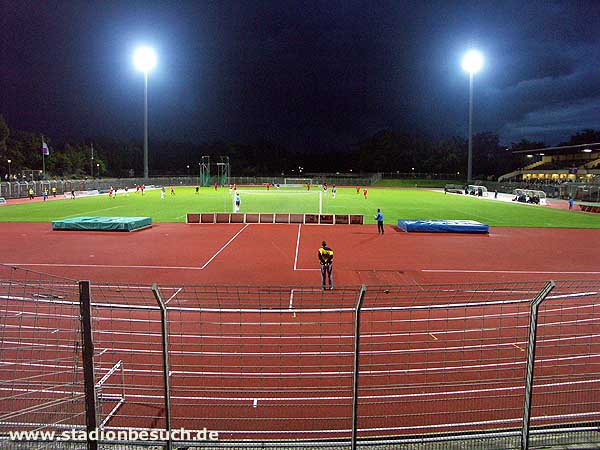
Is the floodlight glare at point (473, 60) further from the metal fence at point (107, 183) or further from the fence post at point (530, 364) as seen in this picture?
the fence post at point (530, 364)

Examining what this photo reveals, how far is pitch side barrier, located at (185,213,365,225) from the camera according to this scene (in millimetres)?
32469

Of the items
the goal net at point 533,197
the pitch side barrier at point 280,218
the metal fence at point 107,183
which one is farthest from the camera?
the metal fence at point 107,183

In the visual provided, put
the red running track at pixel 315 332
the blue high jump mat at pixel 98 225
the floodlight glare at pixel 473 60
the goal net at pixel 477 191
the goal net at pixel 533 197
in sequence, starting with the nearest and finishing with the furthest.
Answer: the red running track at pixel 315 332 < the blue high jump mat at pixel 98 225 < the goal net at pixel 533 197 < the floodlight glare at pixel 473 60 < the goal net at pixel 477 191

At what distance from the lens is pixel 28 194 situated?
57844 mm

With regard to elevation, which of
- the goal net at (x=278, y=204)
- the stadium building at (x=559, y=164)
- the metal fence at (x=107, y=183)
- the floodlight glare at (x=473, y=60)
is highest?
the floodlight glare at (x=473, y=60)

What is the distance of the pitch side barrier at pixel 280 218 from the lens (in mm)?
32469

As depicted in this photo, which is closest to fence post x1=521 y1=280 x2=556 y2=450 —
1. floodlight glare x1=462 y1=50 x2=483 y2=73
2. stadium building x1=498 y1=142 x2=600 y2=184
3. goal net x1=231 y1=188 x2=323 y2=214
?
goal net x1=231 y1=188 x2=323 y2=214

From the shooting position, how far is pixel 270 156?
559ft

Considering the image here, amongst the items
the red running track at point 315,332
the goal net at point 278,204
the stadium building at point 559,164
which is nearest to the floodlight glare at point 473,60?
the goal net at point 278,204

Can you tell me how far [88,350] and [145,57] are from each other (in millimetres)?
66498

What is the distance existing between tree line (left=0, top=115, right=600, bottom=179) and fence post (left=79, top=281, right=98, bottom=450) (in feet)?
336

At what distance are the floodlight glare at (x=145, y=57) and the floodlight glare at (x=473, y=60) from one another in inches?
1652

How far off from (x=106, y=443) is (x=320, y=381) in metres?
3.75

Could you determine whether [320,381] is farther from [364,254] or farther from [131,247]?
[131,247]
